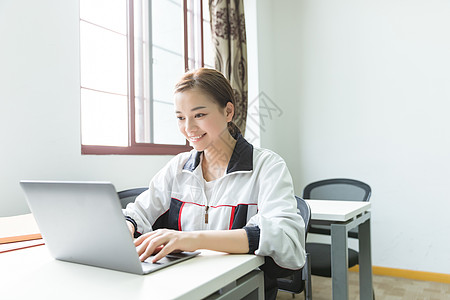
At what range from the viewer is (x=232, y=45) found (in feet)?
9.07

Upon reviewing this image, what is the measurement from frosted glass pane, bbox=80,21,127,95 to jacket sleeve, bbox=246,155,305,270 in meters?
1.39

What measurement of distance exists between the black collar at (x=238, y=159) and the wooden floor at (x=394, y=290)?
69.7 inches

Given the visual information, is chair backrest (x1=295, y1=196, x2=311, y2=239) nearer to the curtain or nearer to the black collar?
the black collar

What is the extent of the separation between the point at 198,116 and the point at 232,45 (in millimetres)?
1789

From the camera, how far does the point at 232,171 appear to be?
110 cm

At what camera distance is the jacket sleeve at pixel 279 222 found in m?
0.82

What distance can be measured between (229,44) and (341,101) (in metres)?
1.17

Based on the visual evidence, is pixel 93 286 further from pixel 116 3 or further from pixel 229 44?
pixel 229 44

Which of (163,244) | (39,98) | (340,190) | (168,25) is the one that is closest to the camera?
(163,244)

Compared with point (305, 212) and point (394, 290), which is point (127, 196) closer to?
point (305, 212)

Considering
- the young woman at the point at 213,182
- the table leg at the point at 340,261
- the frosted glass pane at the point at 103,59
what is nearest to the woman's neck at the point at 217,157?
the young woman at the point at 213,182

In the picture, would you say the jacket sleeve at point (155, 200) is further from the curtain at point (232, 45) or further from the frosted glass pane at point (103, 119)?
the curtain at point (232, 45)

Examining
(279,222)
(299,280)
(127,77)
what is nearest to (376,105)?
(299,280)

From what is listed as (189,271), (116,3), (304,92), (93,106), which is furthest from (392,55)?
(189,271)
